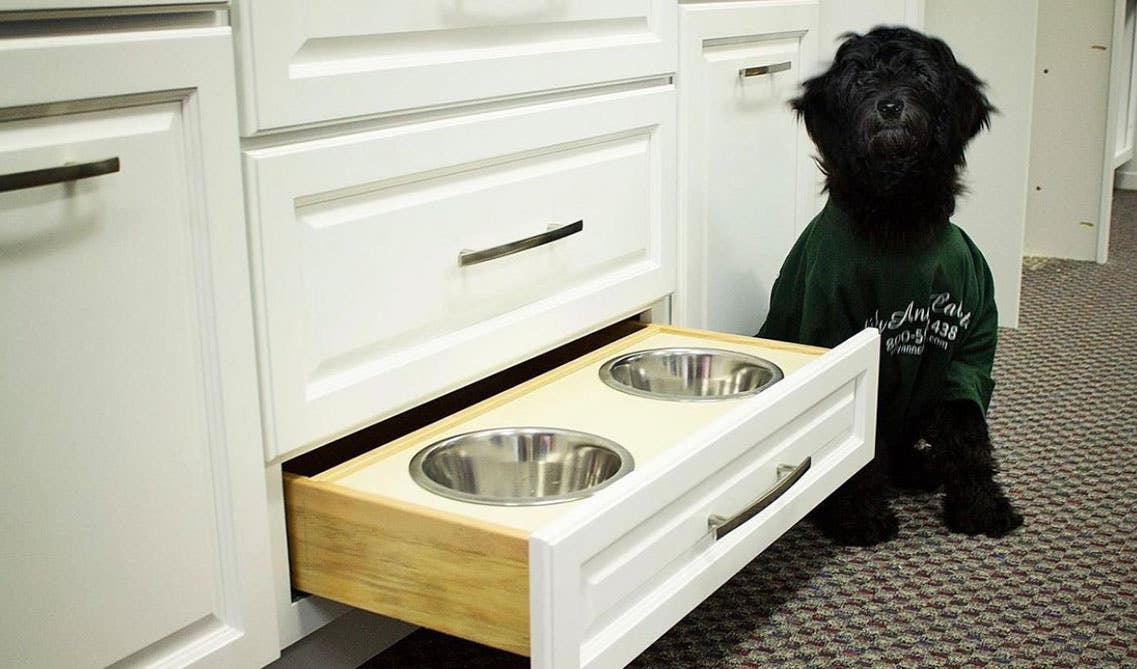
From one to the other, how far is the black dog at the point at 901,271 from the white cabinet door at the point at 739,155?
89 millimetres

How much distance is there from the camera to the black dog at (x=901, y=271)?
62.1 inches

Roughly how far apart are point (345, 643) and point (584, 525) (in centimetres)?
51

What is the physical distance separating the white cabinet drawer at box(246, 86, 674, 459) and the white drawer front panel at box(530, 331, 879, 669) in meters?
0.28

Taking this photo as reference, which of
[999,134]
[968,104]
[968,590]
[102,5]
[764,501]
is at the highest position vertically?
[102,5]

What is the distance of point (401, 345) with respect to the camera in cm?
117

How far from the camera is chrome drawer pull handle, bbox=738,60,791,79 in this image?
1725mm

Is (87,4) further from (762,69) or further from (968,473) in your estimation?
(968,473)

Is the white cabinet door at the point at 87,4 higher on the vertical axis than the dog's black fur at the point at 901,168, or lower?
higher

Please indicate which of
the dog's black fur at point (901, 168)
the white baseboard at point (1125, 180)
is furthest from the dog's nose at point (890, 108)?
the white baseboard at point (1125, 180)

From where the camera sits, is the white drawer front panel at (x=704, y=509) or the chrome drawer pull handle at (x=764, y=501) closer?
the white drawer front panel at (x=704, y=509)

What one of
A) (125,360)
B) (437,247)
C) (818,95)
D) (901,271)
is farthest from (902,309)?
(125,360)

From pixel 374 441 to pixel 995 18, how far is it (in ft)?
5.96

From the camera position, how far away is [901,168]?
1.58 meters

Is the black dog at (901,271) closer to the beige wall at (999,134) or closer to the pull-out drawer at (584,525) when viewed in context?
the pull-out drawer at (584,525)
